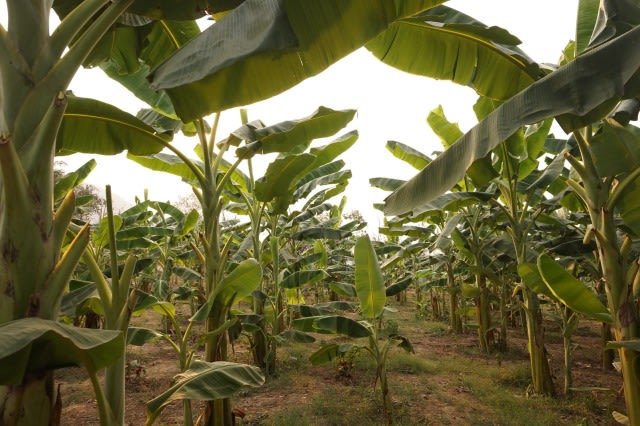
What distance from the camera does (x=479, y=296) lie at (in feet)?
21.4

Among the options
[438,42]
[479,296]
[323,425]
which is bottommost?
[323,425]

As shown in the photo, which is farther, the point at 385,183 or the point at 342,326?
the point at 385,183

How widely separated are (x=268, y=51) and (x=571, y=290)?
9.35ft

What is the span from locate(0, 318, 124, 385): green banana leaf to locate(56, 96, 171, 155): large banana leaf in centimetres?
167

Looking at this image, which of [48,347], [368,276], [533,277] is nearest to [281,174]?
[368,276]

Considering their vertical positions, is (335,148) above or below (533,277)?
above

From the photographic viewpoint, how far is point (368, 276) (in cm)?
381

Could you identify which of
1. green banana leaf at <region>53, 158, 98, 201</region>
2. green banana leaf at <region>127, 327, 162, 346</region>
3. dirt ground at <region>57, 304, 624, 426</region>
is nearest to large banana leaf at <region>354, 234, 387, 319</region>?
dirt ground at <region>57, 304, 624, 426</region>

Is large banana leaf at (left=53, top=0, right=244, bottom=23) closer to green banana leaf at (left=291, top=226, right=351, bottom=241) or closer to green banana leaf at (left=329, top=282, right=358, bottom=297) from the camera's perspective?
green banana leaf at (left=329, top=282, right=358, bottom=297)

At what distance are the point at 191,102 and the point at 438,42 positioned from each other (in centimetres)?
207

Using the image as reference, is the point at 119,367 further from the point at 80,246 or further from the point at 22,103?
the point at 22,103

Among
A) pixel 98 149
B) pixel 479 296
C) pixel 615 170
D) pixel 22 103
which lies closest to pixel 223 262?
pixel 98 149

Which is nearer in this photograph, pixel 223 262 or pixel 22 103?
pixel 22 103

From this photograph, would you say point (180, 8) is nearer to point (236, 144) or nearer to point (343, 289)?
point (236, 144)
